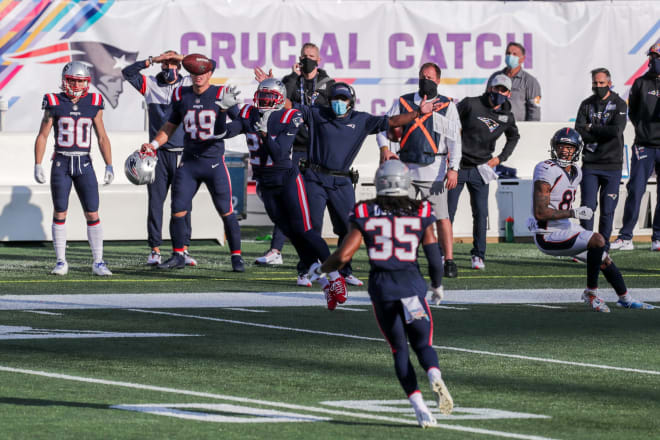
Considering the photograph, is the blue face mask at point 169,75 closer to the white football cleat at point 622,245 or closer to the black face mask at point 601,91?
the black face mask at point 601,91

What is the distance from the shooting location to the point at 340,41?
66.5ft

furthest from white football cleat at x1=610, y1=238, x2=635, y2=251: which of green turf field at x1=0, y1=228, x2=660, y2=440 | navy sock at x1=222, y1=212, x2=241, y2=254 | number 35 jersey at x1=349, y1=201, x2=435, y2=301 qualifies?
number 35 jersey at x1=349, y1=201, x2=435, y2=301

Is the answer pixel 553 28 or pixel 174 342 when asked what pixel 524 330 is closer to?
pixel 174 342

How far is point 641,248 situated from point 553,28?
5109 millimetres

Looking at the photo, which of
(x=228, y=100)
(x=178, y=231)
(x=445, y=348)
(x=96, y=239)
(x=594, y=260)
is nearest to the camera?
(x=445, y=348)

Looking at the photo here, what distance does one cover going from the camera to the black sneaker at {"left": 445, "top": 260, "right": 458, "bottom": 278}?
1363 cm

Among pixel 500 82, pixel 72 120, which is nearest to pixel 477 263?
pixel 500 82

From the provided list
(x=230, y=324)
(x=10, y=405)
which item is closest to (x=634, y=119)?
(x=230, y=324)

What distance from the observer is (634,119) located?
1644 centimetres

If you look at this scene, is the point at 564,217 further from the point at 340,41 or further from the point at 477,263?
the point at 340,41

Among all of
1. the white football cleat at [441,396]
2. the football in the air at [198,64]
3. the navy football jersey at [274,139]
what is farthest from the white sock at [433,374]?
the football in the air at [198,64]

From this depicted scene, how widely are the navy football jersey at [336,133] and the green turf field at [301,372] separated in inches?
50.1

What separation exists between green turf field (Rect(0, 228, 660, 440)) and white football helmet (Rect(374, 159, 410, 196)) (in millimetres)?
1087

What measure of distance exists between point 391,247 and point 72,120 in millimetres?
7304
